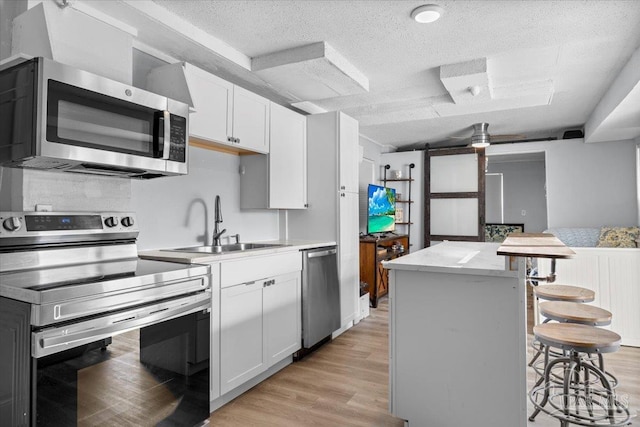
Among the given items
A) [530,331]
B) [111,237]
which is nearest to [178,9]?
[111,237]

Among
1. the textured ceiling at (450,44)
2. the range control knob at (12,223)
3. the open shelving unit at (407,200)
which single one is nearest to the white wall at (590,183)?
the textured ceiling at (450,44)

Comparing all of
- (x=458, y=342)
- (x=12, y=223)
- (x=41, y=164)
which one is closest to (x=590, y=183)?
(x=458, y=342)

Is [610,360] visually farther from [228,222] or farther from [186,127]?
[186,127]

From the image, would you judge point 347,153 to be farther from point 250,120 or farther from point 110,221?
point 110,221

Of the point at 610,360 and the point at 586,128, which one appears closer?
the point at 610,360

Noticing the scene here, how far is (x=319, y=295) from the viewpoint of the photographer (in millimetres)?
3309

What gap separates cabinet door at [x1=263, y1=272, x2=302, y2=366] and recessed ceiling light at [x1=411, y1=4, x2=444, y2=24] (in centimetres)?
196

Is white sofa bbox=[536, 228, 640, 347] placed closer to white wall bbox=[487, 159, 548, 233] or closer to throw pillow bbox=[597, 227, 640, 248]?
throw pillow bbox=[597, 227, 640, 248]

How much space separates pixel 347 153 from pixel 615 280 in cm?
270

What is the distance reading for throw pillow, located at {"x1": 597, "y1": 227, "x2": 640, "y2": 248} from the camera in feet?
15.8

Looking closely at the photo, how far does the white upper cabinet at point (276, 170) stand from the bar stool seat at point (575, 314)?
211 cm

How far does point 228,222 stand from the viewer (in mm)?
3219

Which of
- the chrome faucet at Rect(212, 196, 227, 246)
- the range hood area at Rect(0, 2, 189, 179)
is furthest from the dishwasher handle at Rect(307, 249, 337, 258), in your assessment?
the range hood area at Rect(0, 2, 189, 179)

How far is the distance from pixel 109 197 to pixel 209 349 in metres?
1.01
